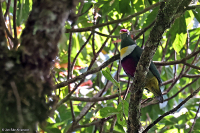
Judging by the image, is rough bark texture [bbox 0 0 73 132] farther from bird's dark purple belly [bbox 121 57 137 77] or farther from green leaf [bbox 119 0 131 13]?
bird's dark purple belly [bbox 121 57 137 77]

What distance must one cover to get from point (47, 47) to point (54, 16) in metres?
0.13

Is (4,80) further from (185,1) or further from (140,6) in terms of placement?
(140,6)

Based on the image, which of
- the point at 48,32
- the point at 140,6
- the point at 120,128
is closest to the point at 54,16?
the point at 48,32

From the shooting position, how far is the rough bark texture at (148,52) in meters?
1.39

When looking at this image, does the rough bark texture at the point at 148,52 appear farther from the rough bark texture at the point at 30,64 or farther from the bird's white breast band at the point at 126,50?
the bird's white breast band at the point at 126,50

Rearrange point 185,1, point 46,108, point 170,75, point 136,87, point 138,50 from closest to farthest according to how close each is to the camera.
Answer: point 46,108 → point 136,87 → point 185,1 → point 138,50 → point 170,75

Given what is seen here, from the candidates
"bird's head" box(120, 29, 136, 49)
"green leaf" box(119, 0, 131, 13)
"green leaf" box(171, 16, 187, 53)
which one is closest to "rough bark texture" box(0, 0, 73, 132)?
"green leaf" box(119, 0, 131, 13)

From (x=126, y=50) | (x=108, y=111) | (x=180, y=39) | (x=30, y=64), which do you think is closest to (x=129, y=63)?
(x=126, y=50)

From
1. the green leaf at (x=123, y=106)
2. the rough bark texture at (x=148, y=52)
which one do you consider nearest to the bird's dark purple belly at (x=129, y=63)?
the green leaf at (x=123, y=106)

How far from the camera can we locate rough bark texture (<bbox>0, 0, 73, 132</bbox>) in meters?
0.84

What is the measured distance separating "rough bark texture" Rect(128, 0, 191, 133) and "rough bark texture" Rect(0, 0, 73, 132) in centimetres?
70

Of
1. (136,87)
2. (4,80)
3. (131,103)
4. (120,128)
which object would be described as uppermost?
(4,80)

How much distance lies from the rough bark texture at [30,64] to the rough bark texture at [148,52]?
0.70 meters

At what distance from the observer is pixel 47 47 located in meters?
0.85
